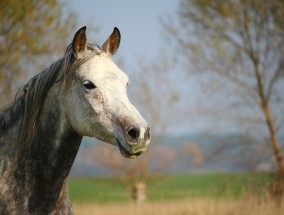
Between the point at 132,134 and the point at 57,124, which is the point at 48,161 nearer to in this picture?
the point at 57,124

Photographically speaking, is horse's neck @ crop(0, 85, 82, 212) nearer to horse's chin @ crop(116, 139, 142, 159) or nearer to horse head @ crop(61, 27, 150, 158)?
horse head @ crop(61, 27, 150, 158)

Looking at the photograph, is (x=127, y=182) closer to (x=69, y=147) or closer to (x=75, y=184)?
(x=69, y=147)

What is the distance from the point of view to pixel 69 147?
3576 mm

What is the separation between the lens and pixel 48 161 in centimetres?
358

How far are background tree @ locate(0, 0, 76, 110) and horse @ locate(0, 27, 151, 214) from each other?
7.64 metres

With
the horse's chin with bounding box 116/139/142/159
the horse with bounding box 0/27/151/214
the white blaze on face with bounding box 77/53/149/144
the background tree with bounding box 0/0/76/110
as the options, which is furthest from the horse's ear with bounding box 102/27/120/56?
the background tree with bounding box 0/0/76/110

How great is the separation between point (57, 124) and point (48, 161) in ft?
1.03

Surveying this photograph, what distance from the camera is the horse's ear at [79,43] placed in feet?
11.5

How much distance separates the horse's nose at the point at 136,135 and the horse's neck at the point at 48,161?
68 cm

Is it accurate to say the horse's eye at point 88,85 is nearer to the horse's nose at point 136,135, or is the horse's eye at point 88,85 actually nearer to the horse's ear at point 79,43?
the horse's ear at point 79,43

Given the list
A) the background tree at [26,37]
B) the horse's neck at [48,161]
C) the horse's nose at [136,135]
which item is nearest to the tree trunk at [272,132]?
the background tree at [26,37]

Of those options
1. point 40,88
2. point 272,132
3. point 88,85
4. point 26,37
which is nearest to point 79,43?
point 88,85

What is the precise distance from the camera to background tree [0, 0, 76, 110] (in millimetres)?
11141

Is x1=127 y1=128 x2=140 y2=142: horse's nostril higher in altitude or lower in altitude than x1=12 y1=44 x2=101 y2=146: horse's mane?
lower
